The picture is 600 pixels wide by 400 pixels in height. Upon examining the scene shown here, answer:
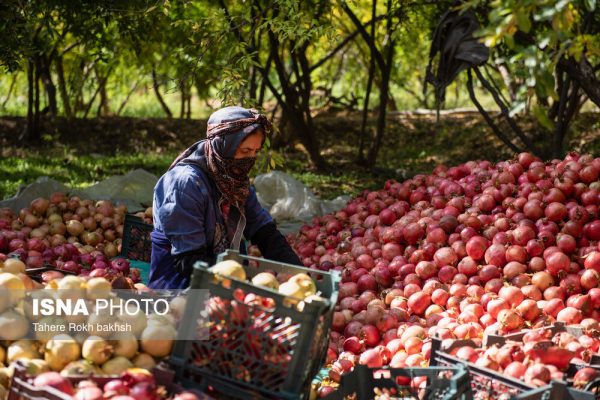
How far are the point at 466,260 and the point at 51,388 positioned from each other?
2.78 metres

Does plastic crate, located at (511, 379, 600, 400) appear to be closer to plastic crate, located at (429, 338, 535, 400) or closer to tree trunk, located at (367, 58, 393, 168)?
plastic crate, located at (429, 338, 535, 400)

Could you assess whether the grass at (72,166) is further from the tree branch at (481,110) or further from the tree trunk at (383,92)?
the tree branch at (481,110)

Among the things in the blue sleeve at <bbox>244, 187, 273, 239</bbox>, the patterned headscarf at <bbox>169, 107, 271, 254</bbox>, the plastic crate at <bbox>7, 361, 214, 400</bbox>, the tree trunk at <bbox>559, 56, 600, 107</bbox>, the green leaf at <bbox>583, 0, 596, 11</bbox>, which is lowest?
the plastic crate at <bbox>7, 361, 214, 400</bbox>

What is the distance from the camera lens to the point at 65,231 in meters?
6.00

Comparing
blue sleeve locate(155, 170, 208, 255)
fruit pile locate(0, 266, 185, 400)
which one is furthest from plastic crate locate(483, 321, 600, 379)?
blue sleeve locate(155, 170, 208, 255)

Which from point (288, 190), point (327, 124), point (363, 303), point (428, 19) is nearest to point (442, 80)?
point (288, 190)

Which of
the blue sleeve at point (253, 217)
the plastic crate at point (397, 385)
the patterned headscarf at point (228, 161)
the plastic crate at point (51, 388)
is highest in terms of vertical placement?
the patterned headscarf at point (228, 161)

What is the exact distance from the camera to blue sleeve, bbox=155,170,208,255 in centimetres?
359

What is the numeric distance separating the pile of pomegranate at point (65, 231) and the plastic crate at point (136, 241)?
0.55 feet

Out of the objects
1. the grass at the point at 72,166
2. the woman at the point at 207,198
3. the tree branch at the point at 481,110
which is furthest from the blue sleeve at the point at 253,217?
the grass at the point at 72,166

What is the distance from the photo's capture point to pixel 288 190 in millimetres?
7043

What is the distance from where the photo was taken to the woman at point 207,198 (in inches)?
142

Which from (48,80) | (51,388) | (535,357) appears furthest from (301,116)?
(51,388)

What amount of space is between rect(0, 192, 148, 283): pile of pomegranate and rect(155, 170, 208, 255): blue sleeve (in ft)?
4.67
